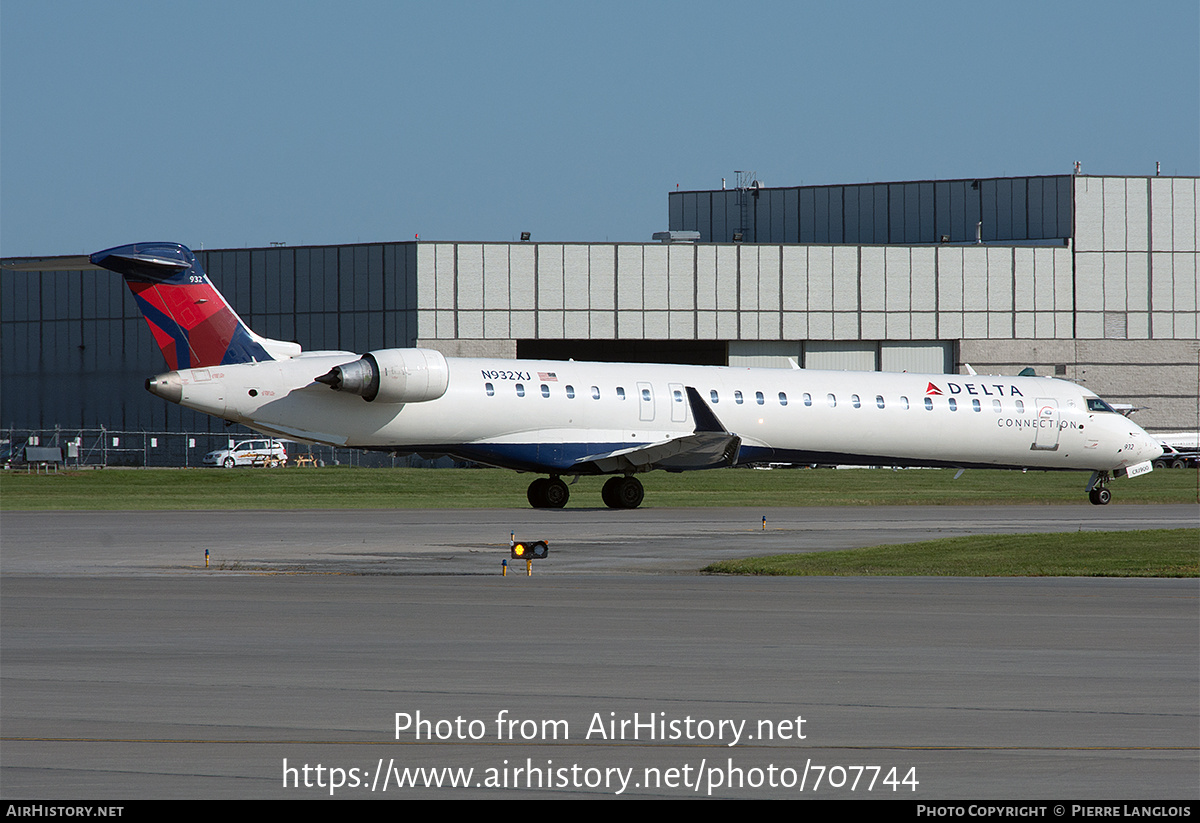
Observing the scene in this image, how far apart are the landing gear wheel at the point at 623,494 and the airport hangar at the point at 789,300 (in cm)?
3670

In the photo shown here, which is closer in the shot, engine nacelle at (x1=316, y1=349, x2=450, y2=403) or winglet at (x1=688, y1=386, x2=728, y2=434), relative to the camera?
engine nacelle at (x1=316, y1=349, x2=450, y2=403)

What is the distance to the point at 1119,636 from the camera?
43.4 ft

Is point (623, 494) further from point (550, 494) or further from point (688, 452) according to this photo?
point (688, 452)

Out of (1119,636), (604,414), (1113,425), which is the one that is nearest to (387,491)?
(604,414)

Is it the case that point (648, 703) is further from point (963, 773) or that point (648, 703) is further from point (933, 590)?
point (933, 590)

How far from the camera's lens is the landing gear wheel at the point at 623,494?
35.3m

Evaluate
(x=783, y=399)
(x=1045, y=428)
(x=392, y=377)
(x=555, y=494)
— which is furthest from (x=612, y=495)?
(x=1045, y=428)

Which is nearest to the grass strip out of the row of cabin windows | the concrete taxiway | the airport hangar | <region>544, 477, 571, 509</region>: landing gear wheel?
the concrete taxiway

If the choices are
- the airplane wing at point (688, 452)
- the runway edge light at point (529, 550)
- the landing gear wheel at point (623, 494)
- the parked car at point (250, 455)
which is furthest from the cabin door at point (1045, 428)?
the parked car at point (250, 455)

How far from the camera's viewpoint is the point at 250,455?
73438 mm

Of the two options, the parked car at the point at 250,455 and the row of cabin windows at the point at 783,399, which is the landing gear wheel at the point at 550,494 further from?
the parked car at the point at 250,455

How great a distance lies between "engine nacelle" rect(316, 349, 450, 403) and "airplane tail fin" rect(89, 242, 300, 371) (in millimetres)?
2329

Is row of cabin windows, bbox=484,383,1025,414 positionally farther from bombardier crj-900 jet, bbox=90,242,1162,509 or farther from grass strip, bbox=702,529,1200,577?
grass strip, bbox=702,529,1200,577

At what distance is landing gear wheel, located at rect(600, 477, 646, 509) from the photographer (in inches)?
1390
